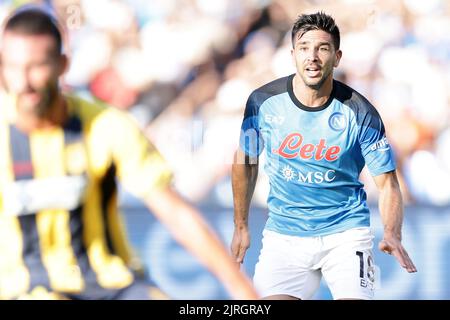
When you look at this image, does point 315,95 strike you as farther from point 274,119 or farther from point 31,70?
point 31,70

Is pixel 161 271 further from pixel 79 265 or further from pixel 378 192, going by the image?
pixel 378 192

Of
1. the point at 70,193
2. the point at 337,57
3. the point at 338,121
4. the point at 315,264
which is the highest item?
the point at 337,57

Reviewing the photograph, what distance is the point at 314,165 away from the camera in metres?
4.06

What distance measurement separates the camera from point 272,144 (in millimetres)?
4113

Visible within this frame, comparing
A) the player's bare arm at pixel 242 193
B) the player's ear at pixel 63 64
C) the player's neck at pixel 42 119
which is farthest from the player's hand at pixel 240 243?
the player's ear at pixel 63 64

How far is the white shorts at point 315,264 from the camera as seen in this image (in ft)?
12.5

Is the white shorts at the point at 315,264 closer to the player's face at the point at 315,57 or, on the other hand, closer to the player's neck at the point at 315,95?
the player's neck at the point at 315,95

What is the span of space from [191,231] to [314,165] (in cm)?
73

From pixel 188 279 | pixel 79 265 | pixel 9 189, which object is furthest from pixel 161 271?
pixel 9 189

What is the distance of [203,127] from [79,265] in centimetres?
92

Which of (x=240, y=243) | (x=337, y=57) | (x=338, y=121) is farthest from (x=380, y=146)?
(x=240, y=243)

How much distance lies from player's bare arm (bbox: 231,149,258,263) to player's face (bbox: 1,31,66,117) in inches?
36.8

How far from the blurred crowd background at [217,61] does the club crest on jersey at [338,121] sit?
10.0 inches
